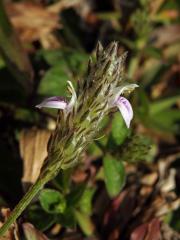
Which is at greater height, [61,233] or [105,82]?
[105,82]

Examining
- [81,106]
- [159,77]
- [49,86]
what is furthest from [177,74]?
[81,106]

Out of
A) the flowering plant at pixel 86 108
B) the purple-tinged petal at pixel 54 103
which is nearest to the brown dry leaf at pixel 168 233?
the flowering plant at pixel 86 108

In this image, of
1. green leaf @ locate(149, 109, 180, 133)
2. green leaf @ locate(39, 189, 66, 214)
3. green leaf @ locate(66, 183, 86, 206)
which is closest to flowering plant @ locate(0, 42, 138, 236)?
green leaf @ locate(39, 189, 66, 214)

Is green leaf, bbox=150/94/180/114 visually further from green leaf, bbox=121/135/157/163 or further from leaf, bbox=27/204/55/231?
leaf, bbox=27/204/55/231

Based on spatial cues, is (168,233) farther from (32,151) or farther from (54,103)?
(54,103)

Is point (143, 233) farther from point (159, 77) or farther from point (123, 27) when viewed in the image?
point (123, 27)
